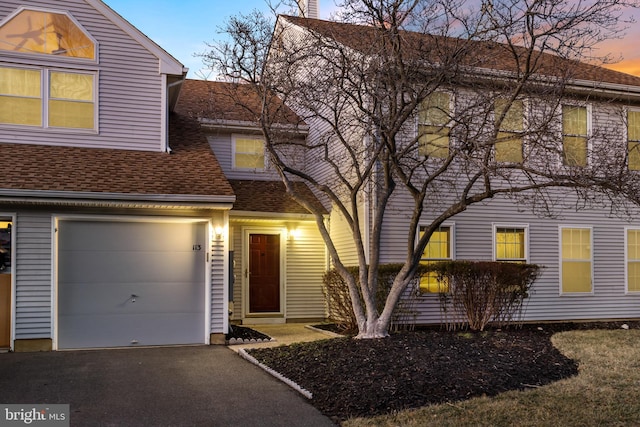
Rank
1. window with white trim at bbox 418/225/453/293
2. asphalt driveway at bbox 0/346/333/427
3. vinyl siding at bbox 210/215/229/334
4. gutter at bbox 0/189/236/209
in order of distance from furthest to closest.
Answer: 1. window with white trim at bbox 418/225/453/293
2. vinyl siding at bbox 210/215/229/334
3. gutter at bbox 0/189/236/209
4. asphalt driveway at bbox 0/346/333/427

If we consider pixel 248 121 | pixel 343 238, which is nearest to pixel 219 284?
pixel 343 238


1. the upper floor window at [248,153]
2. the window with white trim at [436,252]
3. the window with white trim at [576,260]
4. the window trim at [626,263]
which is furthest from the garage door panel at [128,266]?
the window trim at [626,263]

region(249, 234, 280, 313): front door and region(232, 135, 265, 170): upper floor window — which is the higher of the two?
region(232, 135, 265, 170): upper floor window

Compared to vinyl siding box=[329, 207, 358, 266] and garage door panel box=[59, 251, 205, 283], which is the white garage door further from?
vinyl siding box=[329, 207, 358, 266]

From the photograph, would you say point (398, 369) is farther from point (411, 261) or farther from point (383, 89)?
point (383, 89)

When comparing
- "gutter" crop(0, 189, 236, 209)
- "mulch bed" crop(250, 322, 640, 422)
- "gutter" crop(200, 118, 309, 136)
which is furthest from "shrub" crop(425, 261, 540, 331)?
"gutter" crop(200, 118, 309, 136)

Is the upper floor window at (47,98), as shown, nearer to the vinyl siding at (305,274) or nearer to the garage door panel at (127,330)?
the garage door panel at (127,330)

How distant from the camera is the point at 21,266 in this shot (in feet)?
36.5

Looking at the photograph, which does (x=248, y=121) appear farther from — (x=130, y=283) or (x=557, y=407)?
(x=557, y=407)

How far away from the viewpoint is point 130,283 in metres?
11.8

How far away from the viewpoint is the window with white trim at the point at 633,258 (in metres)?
15.5

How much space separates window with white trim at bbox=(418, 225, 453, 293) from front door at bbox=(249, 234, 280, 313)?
11.6ft

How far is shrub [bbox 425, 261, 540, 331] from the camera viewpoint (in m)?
12.7

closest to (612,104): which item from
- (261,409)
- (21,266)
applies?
(261,409)
